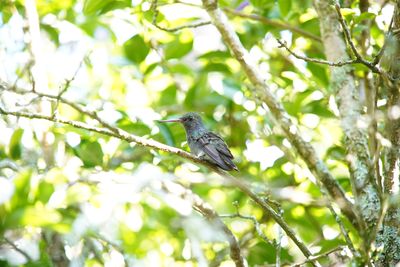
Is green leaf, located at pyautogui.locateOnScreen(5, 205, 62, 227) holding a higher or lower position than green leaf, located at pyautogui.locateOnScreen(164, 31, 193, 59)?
lower

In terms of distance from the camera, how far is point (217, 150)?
5414 mm

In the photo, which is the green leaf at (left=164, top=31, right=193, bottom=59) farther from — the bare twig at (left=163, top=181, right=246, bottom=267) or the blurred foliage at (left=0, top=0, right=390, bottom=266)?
the bare twig at (left=163, top=181, right=246, bottom=267)

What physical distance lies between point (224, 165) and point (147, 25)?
1560 millimetres

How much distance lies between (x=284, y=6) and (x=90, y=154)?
1.92 metres

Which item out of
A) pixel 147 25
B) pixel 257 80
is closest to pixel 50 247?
pixel 257 80

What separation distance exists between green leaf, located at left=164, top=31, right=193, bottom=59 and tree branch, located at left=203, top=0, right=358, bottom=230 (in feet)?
3.91

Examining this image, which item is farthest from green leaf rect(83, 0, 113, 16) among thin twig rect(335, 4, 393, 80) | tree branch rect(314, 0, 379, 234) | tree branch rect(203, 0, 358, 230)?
thin twig rect(335, 4, 393, 80)

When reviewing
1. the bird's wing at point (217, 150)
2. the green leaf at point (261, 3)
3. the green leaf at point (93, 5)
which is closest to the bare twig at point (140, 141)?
the bird's wing at point (217, 150)

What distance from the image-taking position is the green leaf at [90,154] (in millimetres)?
4805

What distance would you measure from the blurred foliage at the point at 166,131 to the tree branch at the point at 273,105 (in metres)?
0.24

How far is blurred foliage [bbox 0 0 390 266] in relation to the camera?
4.23m

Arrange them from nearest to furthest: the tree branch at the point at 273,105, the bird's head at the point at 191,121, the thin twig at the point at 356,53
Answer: the thin twig at the point at 356,53
the tree branch at the point at 273,105
the bird's head at the point at 191,121

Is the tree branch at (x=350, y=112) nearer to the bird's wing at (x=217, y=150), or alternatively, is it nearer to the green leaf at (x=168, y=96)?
the bird's wing at (x=217, y=150)

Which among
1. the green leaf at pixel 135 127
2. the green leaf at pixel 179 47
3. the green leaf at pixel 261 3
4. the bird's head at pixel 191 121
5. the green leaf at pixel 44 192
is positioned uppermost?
the green leaf at pixel 261 3
